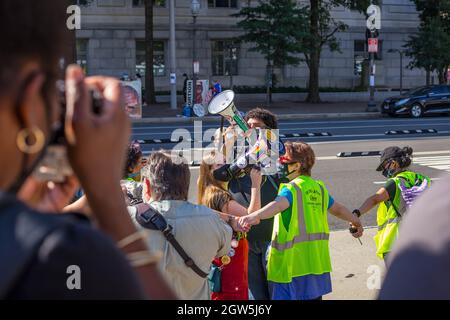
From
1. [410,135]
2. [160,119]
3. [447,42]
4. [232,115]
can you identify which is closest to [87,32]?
[160,119]

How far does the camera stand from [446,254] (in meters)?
1.48

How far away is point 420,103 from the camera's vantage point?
91.1 ft

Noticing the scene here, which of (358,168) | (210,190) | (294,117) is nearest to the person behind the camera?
(210,190)

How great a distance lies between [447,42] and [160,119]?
55.4 ft

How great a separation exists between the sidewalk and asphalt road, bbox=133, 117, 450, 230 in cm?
196

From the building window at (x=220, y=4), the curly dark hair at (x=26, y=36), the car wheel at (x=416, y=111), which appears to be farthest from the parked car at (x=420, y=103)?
the curly dark hair at (x=26, y=36)

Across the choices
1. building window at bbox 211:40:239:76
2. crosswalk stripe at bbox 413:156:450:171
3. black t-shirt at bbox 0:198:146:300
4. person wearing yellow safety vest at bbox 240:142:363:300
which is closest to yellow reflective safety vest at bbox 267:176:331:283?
person wearing yellow safety vest at bbox 240:142:363:300

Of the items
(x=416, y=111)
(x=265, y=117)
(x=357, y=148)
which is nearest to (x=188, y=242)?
(x=265, y=117)

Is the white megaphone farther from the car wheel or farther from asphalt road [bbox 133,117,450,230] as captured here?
the car wheel

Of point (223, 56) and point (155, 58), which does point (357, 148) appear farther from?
point (223, 56)

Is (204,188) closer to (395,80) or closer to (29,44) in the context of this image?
(29,44)

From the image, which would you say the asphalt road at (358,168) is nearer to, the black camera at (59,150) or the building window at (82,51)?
the black camera at (59,150)

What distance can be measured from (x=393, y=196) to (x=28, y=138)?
437 cm

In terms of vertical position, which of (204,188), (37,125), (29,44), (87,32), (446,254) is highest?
(87,32)
